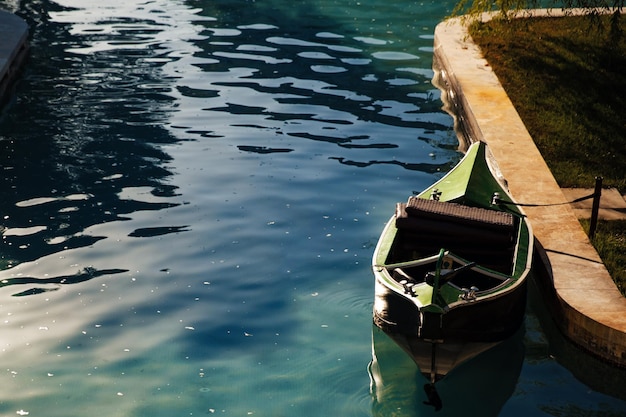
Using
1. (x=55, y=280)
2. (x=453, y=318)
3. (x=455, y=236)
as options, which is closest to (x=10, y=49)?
(x=55, y=280)

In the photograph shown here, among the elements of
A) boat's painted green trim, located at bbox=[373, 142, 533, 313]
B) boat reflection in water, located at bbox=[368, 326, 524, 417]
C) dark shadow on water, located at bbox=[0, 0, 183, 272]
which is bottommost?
boat reflection in water, located at bbox=[368, 326, 524, 417]

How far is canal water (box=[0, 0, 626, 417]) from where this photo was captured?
934 centimetres

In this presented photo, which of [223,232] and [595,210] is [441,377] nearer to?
[595,210]

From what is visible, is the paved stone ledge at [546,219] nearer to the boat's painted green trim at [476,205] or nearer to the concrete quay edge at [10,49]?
the boat's painted green trim at [476,205]

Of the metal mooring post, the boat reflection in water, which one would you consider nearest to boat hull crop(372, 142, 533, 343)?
the boat reflection in water

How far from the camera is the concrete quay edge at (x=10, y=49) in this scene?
18.4 meters

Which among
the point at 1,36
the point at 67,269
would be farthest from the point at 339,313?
the point at 1,36

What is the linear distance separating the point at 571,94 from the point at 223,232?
275 inches

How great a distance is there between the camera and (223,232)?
499 inches

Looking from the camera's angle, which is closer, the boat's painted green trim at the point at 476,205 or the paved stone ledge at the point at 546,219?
the boat's painted green trim at the point at 476,205

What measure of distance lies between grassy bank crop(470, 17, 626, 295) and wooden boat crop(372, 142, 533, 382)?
127 centimetres

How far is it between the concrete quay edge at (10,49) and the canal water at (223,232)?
34 centimetres

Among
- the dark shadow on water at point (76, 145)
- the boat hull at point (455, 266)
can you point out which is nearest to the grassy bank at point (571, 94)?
the boat hull at point (455, 266)

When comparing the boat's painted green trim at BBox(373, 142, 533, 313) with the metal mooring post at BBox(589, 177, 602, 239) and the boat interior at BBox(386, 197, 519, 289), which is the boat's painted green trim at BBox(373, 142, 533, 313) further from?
the metal mooring post at BBox(589, 177, 602, 239)
